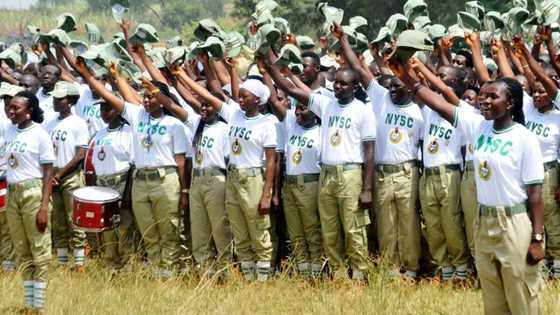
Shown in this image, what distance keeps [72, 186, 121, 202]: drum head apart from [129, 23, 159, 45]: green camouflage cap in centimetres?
180

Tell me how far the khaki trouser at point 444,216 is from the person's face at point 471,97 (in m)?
0.71

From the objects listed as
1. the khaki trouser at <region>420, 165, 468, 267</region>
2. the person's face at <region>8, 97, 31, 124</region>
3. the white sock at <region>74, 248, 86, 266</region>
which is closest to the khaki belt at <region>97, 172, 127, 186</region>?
the white sock at <region>74, 248, 86, 266</region>

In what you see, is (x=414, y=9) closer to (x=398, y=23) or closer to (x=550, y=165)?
(x=398, y=23)

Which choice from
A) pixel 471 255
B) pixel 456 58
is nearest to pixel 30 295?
pixel 471 255

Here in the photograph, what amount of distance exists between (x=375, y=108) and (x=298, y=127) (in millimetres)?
825

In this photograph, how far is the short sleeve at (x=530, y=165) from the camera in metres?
7.81

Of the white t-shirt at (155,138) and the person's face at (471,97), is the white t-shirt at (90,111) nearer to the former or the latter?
the white t-shirt at (155,138)

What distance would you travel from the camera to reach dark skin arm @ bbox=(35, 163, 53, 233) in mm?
9906

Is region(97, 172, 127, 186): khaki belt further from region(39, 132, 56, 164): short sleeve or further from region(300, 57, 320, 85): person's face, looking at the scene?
region(300, 57, 320, 85): person's face

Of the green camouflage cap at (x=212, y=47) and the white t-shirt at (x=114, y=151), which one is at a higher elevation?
the green camouflage cap at (x=212, y=47)

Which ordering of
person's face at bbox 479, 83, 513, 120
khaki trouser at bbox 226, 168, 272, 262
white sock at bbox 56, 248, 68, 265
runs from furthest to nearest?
white sock at bbox 56, 248, 68, 265
khaki trouser at bbox 226, 168, 272, 262
person's face at bbox 479, 83, 513, 120

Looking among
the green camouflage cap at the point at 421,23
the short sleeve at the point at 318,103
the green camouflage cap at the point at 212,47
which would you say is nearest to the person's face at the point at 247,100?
the short sleeve at the point at 318,103

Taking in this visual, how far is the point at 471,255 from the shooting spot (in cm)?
1091

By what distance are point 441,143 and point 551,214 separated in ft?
4.19
